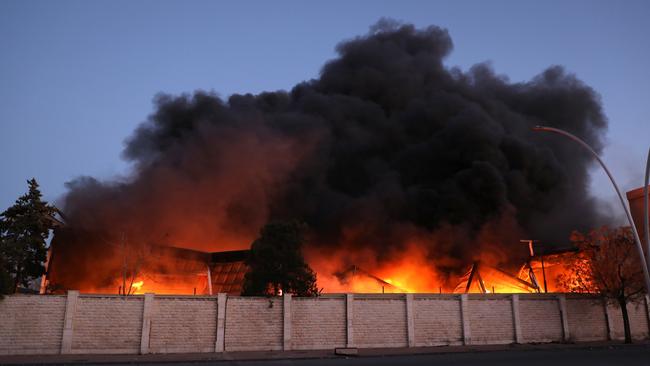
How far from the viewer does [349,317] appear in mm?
29422

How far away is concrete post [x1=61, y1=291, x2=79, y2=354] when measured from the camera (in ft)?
83.1

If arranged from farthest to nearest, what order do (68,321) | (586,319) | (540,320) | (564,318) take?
1. (586,319)
2. (564,318)
3. (540,320)
4. (68,321)

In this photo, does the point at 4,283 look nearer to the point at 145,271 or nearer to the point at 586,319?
the point at 145,271

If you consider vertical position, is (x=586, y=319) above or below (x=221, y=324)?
above

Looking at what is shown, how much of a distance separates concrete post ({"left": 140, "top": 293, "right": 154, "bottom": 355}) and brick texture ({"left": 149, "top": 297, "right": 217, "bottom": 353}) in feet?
0.73

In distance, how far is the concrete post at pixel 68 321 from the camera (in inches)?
997

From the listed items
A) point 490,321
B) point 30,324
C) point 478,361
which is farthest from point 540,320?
point 30,324

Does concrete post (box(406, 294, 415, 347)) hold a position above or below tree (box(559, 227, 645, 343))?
below

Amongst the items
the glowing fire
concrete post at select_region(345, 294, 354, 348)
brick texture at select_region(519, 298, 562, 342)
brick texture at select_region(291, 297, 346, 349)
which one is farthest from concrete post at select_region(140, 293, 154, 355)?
brick texture at select_region(519, 298, 562, 342)

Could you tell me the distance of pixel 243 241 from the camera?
208 feet

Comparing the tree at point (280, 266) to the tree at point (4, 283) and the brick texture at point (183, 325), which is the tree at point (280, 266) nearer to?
the brick texture at point (183, 325)

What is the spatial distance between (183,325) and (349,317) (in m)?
9.14

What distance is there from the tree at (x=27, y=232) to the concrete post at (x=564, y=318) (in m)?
34.5

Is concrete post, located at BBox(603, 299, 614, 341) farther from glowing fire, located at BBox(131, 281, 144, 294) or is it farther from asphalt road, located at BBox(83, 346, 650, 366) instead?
glowing fire, located at BBox(131, 281, 144, 294)
